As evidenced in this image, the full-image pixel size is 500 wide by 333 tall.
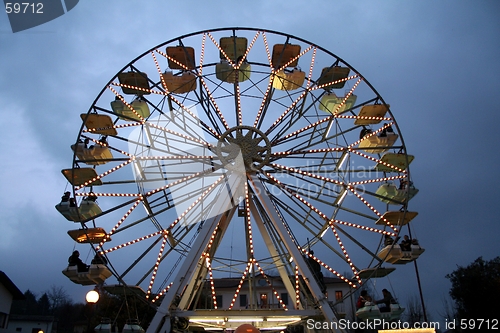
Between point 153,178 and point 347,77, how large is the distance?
23.1 feet

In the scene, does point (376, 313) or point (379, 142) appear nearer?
point (376, 313)

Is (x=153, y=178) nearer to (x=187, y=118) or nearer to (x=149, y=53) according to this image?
(x=187, y=118)

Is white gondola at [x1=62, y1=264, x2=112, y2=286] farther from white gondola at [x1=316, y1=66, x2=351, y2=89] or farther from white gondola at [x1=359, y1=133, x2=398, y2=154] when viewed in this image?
white gondola at [x1=316, y1=66, x2=351, y2=89]

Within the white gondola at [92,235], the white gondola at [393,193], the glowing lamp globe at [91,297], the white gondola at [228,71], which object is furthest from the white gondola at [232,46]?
the glowing lamp globe at [91,297]

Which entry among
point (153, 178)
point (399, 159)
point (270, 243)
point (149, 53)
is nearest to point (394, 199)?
point (399, 159)

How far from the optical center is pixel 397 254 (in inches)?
441

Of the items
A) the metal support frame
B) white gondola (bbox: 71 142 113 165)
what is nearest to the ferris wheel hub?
the metal support frame

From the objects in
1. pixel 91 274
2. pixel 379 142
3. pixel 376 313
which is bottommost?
pixel 376 313

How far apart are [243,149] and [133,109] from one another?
3.68m

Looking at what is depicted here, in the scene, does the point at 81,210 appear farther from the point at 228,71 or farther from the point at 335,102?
the point at 335,102

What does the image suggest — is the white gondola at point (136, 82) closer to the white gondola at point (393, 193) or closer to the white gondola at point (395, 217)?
the white gondola at point (393, 193)

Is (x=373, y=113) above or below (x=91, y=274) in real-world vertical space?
above

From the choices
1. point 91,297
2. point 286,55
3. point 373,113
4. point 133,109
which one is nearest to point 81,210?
point 133,109

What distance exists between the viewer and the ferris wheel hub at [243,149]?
12219 millimetres
